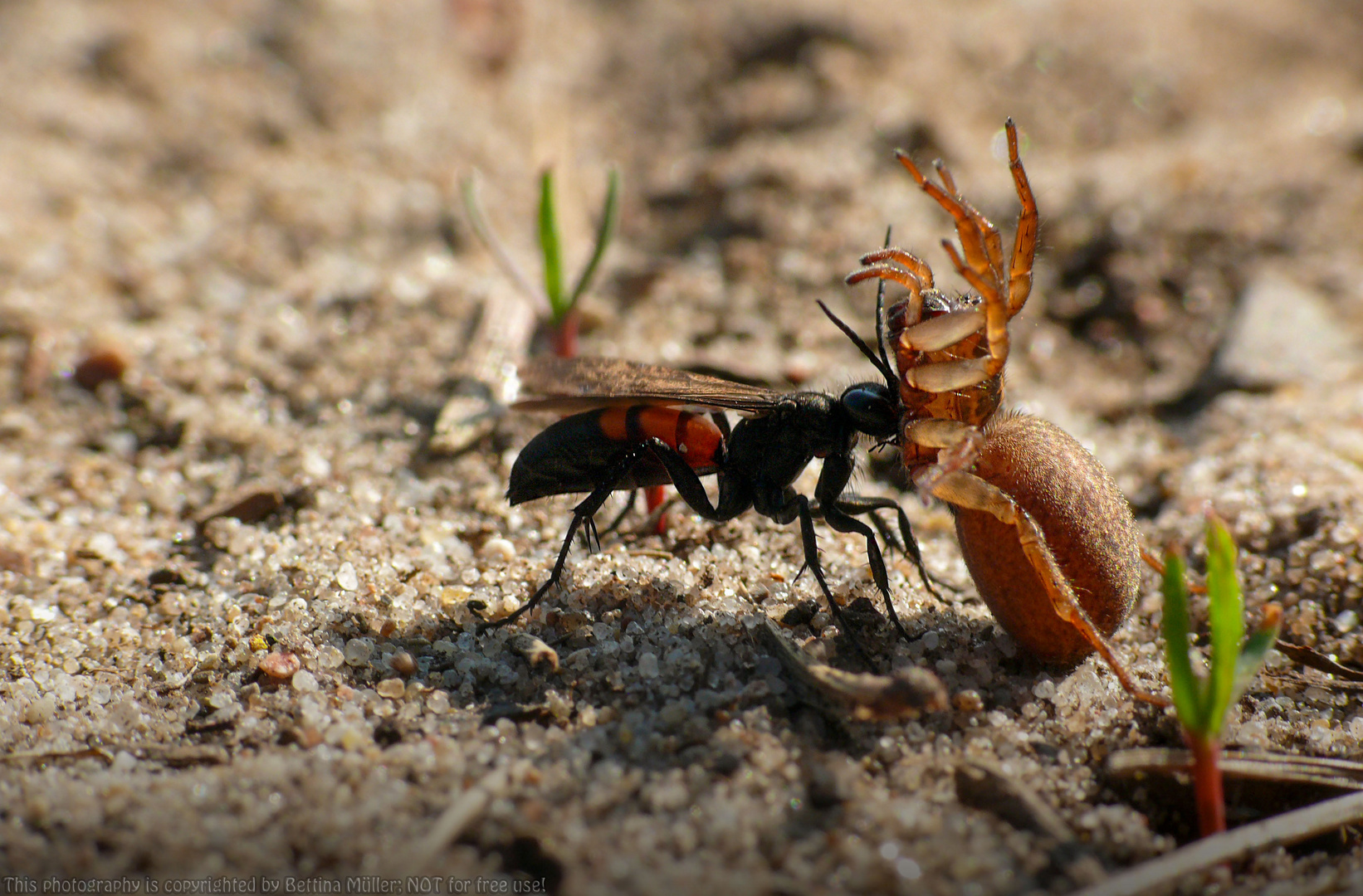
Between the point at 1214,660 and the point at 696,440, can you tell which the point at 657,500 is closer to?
the point at 696,440

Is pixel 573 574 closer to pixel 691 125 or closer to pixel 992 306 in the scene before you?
pixel 992 306

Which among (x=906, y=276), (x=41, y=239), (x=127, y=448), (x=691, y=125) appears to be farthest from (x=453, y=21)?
(x=906, y=276)

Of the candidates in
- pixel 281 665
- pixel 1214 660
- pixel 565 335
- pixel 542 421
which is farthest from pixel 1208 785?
pixel 565 335

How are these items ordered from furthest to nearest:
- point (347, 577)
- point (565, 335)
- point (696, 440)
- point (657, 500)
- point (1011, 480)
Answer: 1. point (565, 335)
2. point (657, 500)
3. point (696, 440)
4. point (347, 577)
5. point (1011, 480)

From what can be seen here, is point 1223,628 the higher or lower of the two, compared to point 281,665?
higher

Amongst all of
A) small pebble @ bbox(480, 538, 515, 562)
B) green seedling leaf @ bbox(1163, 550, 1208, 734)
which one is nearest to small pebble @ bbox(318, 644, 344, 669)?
small pebble @ bbox(480, 538, 515, 562)

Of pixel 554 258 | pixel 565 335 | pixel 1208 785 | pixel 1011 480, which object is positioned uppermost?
pixel 554 258

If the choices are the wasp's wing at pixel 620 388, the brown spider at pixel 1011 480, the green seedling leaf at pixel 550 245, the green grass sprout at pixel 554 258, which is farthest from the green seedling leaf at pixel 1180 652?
the green seedling leaf at pixel 550 245
